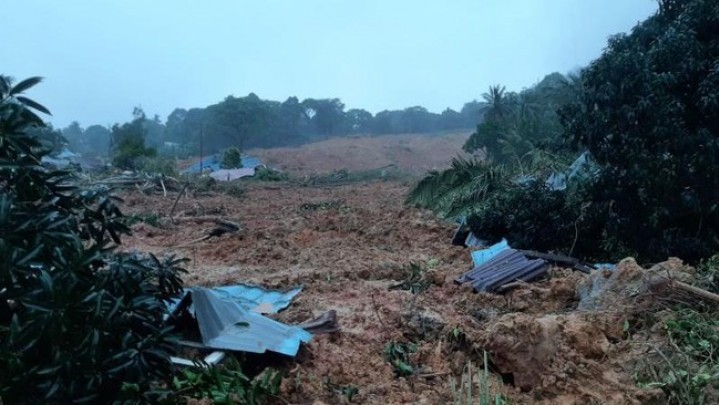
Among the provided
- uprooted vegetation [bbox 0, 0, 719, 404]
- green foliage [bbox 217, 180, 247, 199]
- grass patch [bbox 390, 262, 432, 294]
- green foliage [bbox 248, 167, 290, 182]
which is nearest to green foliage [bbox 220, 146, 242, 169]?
green foliage [bbox 248, 167, 290, 182]

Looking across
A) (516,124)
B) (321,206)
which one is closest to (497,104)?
(516,124)

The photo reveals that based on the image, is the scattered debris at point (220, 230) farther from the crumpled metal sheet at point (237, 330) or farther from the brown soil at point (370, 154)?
the brown soil at point (370, 154)

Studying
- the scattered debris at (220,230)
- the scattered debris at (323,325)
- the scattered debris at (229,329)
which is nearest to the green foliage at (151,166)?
the scattered debris at (220,230)

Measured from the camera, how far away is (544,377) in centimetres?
368

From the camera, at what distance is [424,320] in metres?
4.84

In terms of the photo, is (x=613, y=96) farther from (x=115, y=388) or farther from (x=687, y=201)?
(x=115, y=388)

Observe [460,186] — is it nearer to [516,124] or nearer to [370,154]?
[516,124]

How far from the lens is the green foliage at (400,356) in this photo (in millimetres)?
4073

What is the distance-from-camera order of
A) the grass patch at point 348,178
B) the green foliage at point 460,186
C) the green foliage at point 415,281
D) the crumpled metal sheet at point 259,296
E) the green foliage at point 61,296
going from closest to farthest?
the green foliage at point 61,296, the crumpled metal sheet at point 259,296, the green foliage at point 415,281, the green foliage at point 460,186, the grass patch at point 348,178

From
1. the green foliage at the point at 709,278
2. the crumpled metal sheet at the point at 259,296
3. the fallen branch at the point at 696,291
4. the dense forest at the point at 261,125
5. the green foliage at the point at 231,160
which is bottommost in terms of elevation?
the crumpled metal sheet at the point at 259,296

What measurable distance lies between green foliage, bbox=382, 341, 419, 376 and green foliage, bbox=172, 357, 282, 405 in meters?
0.90

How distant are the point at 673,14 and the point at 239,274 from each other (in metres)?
6.35

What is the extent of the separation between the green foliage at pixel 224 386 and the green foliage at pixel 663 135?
516 centimetres

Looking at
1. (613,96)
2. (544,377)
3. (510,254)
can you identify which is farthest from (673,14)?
(544,377)
